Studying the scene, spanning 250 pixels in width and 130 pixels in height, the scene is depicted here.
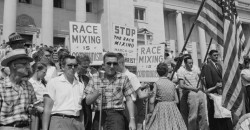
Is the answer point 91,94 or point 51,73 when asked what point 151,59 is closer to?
point 51,73

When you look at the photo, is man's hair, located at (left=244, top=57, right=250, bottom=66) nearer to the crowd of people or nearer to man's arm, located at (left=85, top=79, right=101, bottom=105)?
the crowd of people

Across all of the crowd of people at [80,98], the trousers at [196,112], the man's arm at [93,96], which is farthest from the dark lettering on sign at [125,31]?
the man's arm at [93,96]

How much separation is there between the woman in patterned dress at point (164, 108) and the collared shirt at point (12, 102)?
3.09m

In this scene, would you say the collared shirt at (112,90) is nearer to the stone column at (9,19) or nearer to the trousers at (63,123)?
the trousers at (63,123)

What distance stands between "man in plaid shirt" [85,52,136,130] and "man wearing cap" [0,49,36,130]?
98 centimetres

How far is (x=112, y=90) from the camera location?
4254 millimetres

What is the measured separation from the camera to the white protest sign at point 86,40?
26.6ft

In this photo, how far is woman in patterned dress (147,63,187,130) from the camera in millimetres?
5734

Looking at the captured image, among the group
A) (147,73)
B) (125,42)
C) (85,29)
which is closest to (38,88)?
(85,29)

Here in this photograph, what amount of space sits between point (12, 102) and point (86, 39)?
5067 millimetres

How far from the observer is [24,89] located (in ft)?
11.4

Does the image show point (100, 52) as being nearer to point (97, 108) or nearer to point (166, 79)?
point (166, 79)

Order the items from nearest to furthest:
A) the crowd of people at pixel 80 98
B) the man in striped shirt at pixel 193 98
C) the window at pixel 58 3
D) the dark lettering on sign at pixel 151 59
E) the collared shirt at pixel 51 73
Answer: the crowd of people at pixel 80 98, the collared shirt at pixel 51 73, the man in striped shirt at pixel 193 98, the dark lettering on sign at pixel 151 59, the window at pixel 58 3

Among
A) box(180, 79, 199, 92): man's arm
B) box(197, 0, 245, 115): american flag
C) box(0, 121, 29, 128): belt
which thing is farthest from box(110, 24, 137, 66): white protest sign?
box(0, 121, 29, 128): belt
